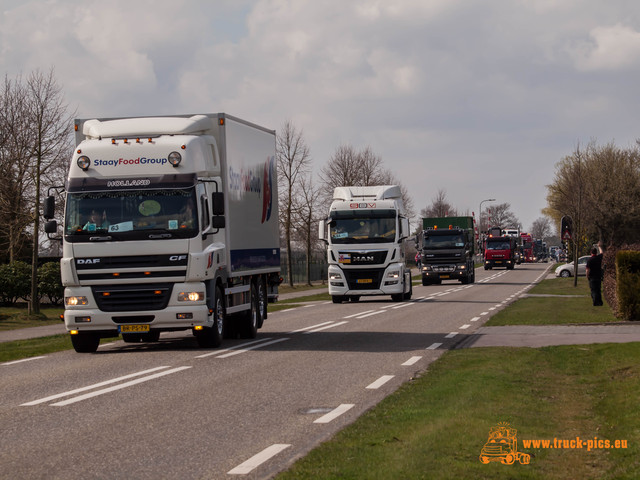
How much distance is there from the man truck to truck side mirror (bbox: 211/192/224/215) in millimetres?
29417

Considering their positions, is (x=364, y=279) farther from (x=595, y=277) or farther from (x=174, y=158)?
(x=174, y=158)

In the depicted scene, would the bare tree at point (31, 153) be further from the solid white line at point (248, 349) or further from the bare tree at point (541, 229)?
the bare tree at point (541, 229)

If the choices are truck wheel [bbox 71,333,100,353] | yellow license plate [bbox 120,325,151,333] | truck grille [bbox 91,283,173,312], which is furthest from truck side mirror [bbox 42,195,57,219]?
truck wheel [bbox 71,333,100,353]

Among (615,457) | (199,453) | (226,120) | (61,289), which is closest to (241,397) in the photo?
(199,453)

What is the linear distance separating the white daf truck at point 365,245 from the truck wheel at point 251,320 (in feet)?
37.1

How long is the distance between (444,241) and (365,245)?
16.8m

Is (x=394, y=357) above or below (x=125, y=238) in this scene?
below

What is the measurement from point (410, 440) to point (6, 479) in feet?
9.98

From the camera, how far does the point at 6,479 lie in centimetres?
632

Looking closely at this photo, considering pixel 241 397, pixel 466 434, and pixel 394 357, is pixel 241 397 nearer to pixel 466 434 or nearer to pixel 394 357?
pixel 466 434

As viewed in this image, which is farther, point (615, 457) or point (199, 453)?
point (199, 453)

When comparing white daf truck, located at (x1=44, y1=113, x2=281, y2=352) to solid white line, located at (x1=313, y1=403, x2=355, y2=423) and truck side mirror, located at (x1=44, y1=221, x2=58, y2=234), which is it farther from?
solid white line, located at (x1=313, y1=403, x2=355, y2=423)

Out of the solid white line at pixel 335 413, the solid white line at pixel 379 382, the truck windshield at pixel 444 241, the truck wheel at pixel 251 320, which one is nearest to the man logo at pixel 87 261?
the truck wheel at pixel 251 320

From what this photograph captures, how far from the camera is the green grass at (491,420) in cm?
632
